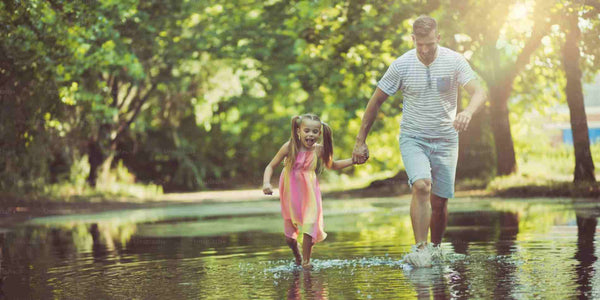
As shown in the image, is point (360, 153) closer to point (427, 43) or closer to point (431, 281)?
point (427, 43)

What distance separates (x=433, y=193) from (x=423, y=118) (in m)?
0.85

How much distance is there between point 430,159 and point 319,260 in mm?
1667

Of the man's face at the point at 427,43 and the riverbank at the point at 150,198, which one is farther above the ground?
the man's face at the point at 427,43

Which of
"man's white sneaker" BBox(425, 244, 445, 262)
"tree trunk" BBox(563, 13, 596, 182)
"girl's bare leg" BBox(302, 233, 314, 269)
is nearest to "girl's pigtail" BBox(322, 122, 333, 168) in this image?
"girl's bare leg" BBox(302, 233, 314, 269)

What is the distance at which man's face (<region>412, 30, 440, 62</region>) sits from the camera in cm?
916

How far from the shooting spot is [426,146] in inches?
376

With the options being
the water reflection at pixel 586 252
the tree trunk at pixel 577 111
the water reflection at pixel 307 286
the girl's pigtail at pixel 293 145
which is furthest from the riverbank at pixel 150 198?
the water reflection at pixel 307 286

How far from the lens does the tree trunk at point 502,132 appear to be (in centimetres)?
2817

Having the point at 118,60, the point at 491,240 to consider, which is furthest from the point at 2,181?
the point at 491,240

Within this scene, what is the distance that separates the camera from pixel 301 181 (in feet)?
33.6

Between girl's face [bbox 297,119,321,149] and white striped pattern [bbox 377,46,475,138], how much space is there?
0.77 metres

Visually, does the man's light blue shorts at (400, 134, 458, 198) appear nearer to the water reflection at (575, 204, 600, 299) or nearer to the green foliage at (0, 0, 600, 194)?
the water reflection at (575, 204, 600, 299)

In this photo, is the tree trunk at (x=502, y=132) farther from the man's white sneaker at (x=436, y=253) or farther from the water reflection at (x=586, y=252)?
the man's white sneaker at (x=436, y=253)

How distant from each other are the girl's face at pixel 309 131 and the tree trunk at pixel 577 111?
46.0 feet
